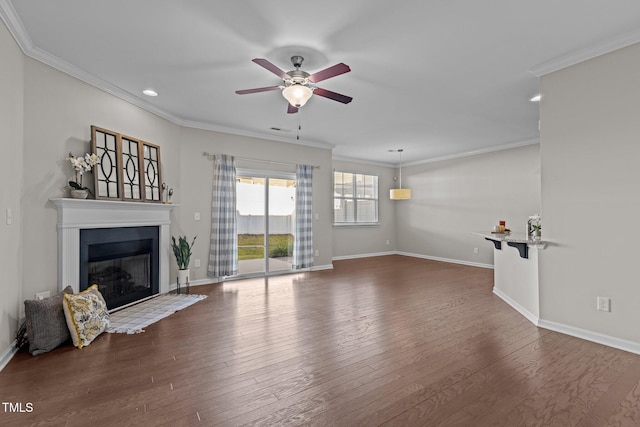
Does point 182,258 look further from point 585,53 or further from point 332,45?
point 585,53

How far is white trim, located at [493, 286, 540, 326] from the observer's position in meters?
3.50

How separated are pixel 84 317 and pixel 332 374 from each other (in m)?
2.39

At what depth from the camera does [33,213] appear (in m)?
3.04

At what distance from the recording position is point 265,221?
20.5ft

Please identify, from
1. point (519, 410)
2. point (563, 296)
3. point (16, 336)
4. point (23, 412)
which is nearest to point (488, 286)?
point (563, 296)

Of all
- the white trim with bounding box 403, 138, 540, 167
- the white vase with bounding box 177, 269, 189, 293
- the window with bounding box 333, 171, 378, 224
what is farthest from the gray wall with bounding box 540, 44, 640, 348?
the window with bounding box 333, 171, 378, 224

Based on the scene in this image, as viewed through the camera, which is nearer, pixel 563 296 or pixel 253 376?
pixel 253 376

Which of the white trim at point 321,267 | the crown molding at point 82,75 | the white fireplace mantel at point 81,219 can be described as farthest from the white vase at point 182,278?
the white trim at point 321,267

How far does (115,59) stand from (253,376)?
334cm

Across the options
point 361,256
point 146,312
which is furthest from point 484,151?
point 146,312

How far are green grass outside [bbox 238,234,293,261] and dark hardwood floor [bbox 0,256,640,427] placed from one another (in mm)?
2051

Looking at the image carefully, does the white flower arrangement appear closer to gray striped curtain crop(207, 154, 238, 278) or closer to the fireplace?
the fireplace

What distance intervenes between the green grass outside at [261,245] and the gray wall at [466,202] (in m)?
4.13

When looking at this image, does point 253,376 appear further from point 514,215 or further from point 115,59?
point 514,215
